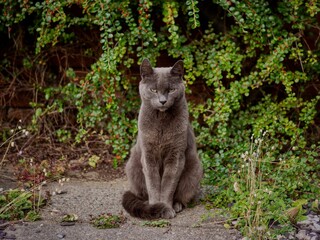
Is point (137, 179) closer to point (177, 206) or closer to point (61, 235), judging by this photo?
point (177, 206)

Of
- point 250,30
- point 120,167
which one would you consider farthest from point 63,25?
point 250,30

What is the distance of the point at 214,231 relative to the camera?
3432 mm

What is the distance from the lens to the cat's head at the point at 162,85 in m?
3.56

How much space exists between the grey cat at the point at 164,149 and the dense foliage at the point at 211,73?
338 millimetres

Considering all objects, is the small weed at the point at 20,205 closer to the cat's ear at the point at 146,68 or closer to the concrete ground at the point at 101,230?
the concrete ground at the point at 101,230

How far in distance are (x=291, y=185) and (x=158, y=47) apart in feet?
5.94

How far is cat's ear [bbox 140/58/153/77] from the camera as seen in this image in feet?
11.8

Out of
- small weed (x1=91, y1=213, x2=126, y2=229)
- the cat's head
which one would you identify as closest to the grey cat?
the cat's head

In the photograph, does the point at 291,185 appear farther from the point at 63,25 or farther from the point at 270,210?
the point at 63,25

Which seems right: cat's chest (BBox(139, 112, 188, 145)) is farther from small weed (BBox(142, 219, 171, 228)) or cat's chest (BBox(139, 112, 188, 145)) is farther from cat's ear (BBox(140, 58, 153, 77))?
small weed (BBox(142, 219, 171, 228))

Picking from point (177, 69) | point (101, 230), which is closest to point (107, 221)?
point (101, 230)

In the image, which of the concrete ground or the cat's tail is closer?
the concrete ground

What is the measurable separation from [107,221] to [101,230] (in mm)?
105

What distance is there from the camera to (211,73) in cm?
466
